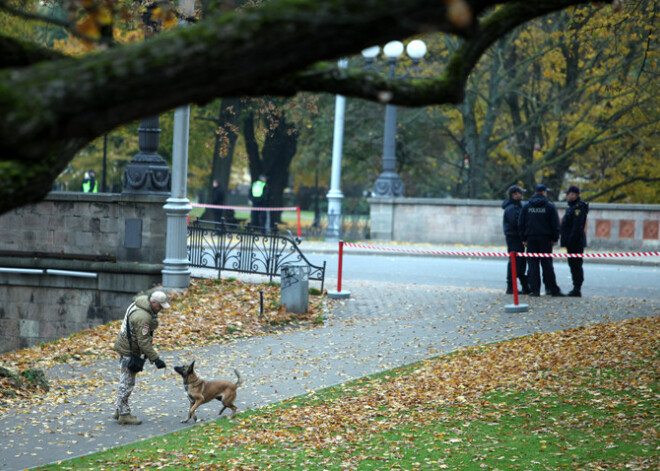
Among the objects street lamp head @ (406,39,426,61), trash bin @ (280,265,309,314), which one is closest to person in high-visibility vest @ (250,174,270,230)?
street lamp head @ (406,39,426,61)

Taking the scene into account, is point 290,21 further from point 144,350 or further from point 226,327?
point 226,327

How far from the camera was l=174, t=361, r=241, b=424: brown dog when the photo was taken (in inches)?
363

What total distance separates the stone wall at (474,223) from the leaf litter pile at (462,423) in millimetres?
15089

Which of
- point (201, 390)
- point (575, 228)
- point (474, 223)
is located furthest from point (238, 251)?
point (474, 223)

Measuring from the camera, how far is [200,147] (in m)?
37.2

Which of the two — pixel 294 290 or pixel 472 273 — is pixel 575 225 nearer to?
pixel 294 290

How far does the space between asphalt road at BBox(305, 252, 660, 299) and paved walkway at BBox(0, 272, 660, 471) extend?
4.96ft

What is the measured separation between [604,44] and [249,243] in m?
15.6

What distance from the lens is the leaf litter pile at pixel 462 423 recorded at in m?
7.77

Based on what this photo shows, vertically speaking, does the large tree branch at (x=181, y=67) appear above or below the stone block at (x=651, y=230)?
above

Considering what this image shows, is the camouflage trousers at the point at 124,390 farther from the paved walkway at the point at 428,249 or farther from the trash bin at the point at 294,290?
the paved walkway at the point at 428,249

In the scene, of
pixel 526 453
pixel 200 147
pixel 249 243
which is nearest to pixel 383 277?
pixel 249 243

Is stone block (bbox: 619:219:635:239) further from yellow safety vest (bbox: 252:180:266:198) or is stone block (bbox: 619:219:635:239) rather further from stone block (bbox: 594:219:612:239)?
yellow safety vest (bbox: 252:180:266:198)

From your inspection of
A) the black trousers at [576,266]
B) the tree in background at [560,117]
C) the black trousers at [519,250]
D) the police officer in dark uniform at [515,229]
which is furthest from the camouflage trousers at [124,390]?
the tree in background at [560,117]
